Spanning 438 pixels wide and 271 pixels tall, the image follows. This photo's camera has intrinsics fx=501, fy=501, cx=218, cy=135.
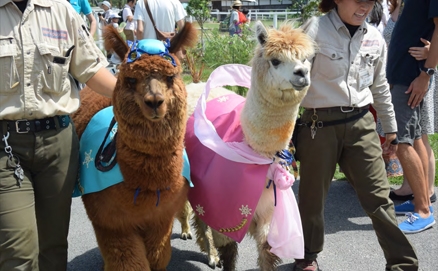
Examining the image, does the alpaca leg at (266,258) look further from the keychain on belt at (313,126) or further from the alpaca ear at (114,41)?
the alpaca ear at (114,41)

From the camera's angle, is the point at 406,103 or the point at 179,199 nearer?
the point at 179,199

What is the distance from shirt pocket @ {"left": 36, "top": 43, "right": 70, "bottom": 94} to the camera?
8.30ft

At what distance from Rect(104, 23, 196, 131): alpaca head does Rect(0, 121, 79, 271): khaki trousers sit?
Result: 0.39 meters

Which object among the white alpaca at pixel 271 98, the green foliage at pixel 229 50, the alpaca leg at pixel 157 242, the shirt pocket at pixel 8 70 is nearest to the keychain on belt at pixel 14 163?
the shirt pocket at pixel 8 70

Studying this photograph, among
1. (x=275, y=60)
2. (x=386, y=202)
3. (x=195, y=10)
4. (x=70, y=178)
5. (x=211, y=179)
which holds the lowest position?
(x=195, y=10)

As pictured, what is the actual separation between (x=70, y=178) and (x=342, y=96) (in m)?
1.75

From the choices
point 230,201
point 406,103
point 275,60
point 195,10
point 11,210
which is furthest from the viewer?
point 195,10

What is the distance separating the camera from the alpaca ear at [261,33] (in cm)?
306

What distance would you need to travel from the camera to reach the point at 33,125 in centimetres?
253

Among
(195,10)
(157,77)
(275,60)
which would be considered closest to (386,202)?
(275,60)

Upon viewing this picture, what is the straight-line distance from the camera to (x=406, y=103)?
409cm

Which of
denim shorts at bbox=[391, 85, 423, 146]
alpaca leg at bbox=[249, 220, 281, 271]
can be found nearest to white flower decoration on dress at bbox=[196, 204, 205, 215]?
alpaca leg at bbox=[249, 220, 281, 271]

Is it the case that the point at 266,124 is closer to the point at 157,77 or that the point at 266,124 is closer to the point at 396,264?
the point at 157,77

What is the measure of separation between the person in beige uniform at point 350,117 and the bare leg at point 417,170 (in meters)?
0.79
